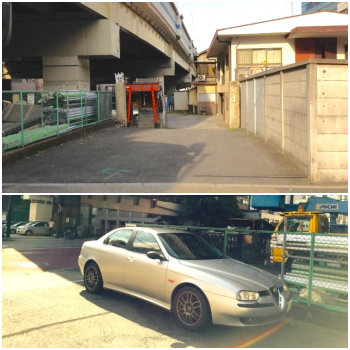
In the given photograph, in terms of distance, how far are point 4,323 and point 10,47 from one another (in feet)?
63.0

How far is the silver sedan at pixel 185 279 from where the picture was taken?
20.4 feet

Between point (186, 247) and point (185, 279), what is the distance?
38.0 inches

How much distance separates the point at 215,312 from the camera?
618cm

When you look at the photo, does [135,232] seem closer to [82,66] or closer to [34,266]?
[34,266]

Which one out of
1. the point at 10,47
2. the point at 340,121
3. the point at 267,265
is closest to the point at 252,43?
the point at 10,47

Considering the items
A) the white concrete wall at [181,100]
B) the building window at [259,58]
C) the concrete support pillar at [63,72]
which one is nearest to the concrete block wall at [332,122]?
the concrete support pillar at [63,72]

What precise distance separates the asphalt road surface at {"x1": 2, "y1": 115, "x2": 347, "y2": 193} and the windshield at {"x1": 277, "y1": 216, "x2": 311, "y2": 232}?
5.16 ft

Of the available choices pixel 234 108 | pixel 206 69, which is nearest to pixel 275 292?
pixel 234 108

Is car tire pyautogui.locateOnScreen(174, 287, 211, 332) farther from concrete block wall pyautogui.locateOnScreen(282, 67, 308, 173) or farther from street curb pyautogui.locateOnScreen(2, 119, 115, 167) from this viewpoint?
street curb pyautogui.locateOnScreen(2, 119, 115, 167)

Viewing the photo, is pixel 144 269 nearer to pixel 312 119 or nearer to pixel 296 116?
pixel 312 119

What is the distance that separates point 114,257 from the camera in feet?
26.0

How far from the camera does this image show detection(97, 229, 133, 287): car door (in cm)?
775

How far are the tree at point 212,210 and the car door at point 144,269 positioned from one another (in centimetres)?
1278

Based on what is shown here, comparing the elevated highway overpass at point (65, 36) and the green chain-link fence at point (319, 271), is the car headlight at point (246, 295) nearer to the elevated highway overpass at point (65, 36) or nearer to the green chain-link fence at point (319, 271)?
the green chain-link fence at point (319, 271)
